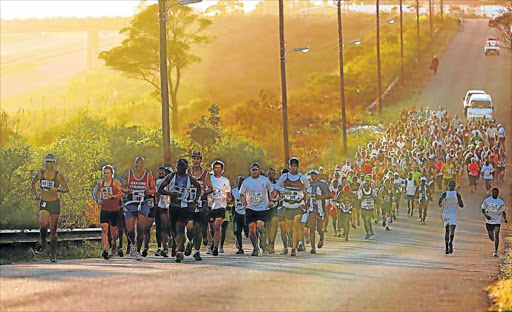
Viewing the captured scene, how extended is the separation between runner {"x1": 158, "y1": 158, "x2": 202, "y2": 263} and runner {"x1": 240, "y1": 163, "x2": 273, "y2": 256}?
1.70 metres

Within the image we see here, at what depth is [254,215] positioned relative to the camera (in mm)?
20750

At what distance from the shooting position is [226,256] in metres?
21.5

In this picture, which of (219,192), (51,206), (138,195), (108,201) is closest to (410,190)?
(219,192)

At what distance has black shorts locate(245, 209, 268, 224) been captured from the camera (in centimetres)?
2073

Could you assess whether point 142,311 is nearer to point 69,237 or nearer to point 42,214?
point 42,214

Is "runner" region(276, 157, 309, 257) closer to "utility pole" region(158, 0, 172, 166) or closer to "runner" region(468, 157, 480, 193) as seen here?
"utility pole" region(158, 0, 172, 166)

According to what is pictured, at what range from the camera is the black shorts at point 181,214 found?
19.0 meters

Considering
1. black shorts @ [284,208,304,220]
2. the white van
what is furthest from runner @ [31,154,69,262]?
the white van

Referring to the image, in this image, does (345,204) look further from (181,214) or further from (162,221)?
(181,214)

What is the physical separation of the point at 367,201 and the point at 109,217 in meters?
11.5

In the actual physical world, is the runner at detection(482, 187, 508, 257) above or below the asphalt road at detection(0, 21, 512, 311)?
above

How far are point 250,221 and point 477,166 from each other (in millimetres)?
25035

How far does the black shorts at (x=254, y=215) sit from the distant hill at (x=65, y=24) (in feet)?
358

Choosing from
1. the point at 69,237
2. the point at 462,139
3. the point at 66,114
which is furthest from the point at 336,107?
the point at 69,237
